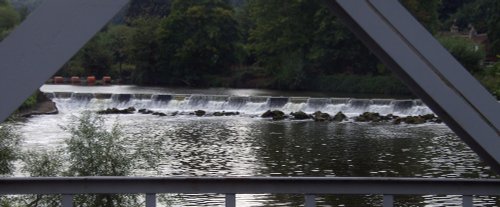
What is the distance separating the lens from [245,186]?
8.47 ft

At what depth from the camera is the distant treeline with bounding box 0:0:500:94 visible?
46500 mm

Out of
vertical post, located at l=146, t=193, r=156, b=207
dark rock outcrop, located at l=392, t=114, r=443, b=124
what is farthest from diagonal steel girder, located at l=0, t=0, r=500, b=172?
dark rock outcrop, located at l=392, t=114, r=443, b=124

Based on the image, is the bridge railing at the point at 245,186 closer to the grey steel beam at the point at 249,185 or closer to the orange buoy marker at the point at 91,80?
the grey steel beam at the point at 249,185

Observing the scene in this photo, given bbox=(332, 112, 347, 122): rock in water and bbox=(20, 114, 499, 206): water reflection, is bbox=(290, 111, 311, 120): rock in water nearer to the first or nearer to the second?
Answer: bbox=(332, 112, 347, 122): rock in water

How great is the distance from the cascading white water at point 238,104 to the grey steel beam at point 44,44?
26744 millimetres

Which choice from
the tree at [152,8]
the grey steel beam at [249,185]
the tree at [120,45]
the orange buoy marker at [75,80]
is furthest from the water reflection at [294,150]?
the tree at [152,8]

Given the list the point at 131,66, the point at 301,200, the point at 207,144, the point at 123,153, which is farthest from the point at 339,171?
the point at 131,66

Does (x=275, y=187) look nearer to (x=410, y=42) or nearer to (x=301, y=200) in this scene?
(x=410, y=42)

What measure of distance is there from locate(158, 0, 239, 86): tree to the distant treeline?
6 cm

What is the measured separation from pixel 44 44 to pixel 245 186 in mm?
826

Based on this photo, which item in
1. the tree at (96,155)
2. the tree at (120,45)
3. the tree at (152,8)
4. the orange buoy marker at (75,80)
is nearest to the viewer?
the tree at (96,155)

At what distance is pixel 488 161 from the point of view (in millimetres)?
2434

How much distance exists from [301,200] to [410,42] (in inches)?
406

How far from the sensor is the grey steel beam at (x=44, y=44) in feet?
6.97
